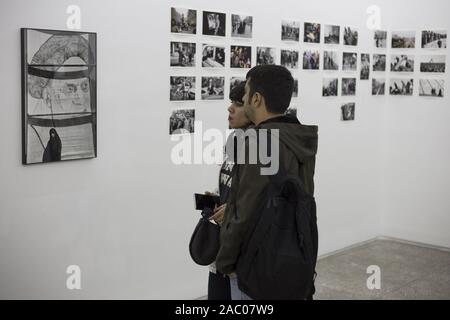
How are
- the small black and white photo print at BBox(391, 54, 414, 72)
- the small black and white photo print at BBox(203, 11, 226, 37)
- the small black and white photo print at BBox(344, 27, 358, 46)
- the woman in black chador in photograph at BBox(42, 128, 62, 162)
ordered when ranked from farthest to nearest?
1. the small black and white photo print at BBox(391, 54, 414, 72)
2. the small black and white photo print at BBox(344, 27, 358, 46)
3. the small black and white photo print at BBox(203, 11, 226, 37)
4. the woman in black chador in photograph at BBox(42, 128, 62, 162)

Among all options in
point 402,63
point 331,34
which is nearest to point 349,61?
point 331,34

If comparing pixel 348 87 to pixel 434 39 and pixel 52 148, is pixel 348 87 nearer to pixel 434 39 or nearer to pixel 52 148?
pixel 434 39

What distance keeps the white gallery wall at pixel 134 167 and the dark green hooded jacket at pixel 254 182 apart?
1.84m

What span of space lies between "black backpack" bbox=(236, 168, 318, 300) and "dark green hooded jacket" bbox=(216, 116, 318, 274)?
0.04 metres

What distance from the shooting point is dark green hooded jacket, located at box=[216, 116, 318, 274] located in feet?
10.0

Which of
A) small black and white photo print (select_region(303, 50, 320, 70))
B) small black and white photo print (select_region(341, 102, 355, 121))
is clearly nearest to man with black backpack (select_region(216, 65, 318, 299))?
small black and white photo print (select_region(303, 50, 320, 70))

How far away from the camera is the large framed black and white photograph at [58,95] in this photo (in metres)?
4.32

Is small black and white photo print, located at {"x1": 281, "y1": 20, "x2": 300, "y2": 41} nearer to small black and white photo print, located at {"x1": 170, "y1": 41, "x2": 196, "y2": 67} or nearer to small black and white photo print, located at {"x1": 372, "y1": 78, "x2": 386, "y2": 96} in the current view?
small black and white photo print, located at {"x1": 170, "y1": 41, "x2": 196, "y2": 67}

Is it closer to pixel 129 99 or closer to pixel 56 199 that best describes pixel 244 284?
pixel 56 199

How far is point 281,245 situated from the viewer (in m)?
3.01

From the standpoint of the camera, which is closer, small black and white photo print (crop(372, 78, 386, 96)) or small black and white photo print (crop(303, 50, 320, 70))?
small black and white photo print (crop(303, 50, 320, 70))

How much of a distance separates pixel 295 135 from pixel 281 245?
1.85ft

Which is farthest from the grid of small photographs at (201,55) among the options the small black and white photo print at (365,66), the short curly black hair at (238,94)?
the small black and white photo print at (365,66)

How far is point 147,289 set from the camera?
211 inches
